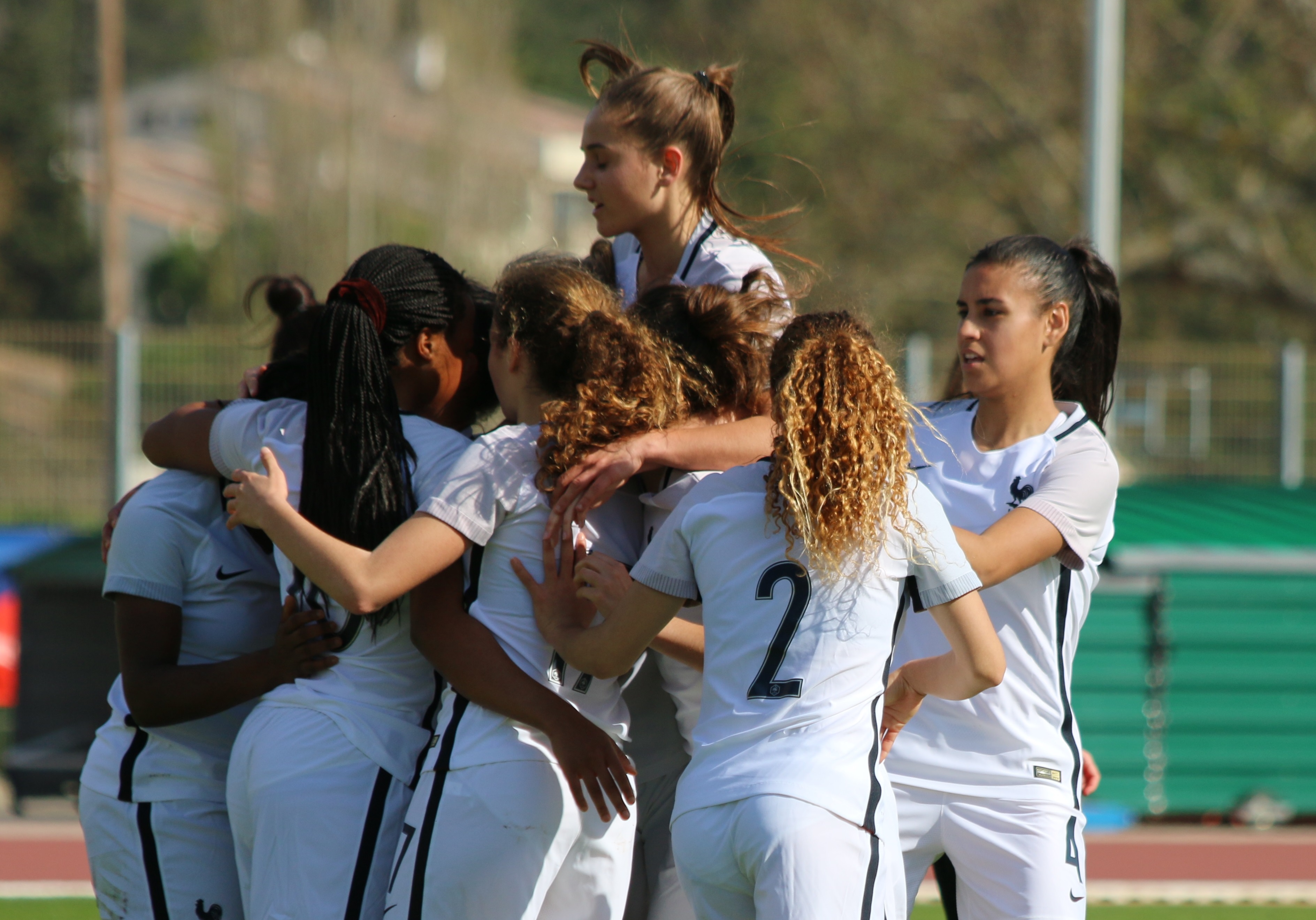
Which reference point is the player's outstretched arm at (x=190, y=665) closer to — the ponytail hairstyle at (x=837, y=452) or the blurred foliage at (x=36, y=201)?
the ponytail hairstyle at (x=837, y=452)

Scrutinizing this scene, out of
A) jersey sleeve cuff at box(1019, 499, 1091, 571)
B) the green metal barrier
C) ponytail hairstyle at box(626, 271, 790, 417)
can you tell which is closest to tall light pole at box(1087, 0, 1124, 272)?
the green metal barrier

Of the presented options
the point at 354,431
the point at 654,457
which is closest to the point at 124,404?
the point at 354,431

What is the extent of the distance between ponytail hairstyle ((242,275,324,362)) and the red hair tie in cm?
43

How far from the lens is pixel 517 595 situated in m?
2.71

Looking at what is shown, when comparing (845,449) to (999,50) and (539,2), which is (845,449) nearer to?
(999,50)

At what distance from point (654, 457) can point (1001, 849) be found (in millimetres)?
1126

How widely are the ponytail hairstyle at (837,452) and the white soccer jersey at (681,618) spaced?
1.17 ft

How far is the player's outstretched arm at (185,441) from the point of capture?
3029mm

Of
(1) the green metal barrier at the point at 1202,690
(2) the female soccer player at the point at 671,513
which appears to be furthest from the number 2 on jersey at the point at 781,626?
(1) the green metal barrier at the point at 1202,690

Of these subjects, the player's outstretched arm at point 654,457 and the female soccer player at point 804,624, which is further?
the player's outstretched arm at point 654,457

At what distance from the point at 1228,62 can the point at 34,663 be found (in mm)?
17849

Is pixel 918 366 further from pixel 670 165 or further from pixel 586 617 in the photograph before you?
pixel 586 617

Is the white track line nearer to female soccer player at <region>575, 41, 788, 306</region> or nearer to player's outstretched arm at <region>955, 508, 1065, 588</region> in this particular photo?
female soccer player at <region>575, 41, 788, 306</region>

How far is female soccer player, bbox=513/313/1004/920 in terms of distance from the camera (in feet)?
7.76
